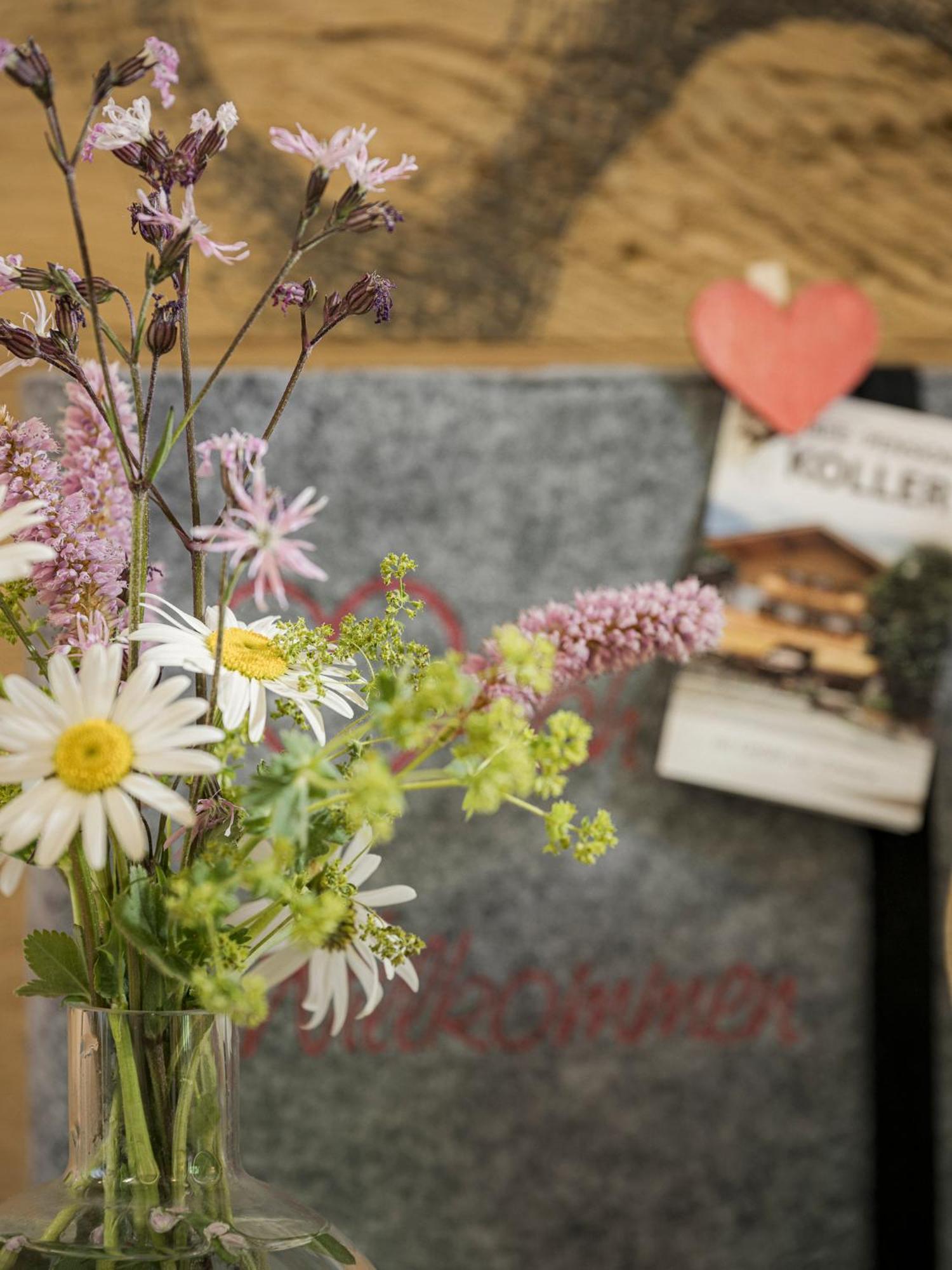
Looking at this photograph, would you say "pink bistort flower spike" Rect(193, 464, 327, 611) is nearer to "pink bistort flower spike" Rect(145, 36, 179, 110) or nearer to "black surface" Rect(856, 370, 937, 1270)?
"pink bistort flower spike" Rect(145, 36, 179, 110)

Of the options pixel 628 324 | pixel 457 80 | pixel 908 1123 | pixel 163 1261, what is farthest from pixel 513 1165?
pixel 457 80

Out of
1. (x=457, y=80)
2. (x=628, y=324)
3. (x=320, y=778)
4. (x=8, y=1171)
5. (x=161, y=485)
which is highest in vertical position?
(x=457, y=80)

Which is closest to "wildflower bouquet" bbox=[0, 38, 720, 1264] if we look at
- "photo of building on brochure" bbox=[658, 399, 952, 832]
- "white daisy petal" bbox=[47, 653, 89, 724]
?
"white daisy petal" bbox=[47, 653, 89, 724]

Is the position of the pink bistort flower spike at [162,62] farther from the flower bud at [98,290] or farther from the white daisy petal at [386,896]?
the white daisy petal at [386,896]

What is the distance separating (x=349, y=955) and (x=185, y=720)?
107mm

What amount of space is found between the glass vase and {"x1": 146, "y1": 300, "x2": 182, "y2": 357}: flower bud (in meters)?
0.16

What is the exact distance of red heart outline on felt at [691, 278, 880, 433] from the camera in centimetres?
59

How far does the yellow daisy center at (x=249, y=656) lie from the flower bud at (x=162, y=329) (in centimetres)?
7

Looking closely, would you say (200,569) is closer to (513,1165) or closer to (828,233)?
(513,1165)

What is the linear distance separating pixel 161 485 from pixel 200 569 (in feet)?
0.89

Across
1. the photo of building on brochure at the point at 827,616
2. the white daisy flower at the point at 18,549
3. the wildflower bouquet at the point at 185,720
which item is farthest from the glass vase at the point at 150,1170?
the photo of building on brochure at the point at 827,616

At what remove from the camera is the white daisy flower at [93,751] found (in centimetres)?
24

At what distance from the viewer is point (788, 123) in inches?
26.8

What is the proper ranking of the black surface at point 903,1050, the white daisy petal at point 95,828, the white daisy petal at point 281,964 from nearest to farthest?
the white daisy petal at point 95,828, the white daisy petal at point 281,964, the black surface at point 903,1050
